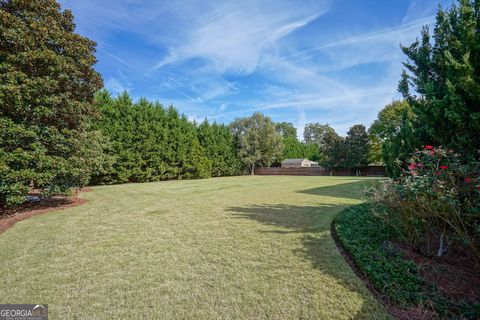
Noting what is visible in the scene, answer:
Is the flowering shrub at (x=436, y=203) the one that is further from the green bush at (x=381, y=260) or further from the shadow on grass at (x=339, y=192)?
the shadow on grass at (x=339, y=192)

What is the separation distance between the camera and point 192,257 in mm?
3414

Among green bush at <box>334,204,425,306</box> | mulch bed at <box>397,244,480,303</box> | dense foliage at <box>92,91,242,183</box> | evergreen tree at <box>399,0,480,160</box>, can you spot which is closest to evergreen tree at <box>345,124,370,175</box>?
dense foliage at <box>92,91,242,183</box>

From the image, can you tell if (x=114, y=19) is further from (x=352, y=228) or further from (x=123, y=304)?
(x=352, y=228)

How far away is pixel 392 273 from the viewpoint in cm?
268

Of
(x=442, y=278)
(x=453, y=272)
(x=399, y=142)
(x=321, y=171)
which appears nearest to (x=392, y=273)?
(x=442, y=278)

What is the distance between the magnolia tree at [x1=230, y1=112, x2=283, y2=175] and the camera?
2861cm

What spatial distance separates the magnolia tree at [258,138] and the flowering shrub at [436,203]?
24.7m

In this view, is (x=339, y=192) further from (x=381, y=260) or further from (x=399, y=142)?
(x=381, y=260)

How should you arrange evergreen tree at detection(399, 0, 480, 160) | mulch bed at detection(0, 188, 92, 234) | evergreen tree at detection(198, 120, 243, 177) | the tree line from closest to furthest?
1. evergreen tree at detection(399, 0, 480, 160)
2. the tree line
3. mulch bed at detection(0, 188, 92, 234)
4. evergreen tree at detection(198, 120, 243, 177)

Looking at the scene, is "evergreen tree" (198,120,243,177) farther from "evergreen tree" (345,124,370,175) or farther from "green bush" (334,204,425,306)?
"green bush" (334,204,425,306)

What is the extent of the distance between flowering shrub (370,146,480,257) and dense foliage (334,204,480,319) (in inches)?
18.2

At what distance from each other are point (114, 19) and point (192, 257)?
894 centimetres

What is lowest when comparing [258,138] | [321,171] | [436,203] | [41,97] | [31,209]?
[31,209]

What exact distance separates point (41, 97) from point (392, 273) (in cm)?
912
